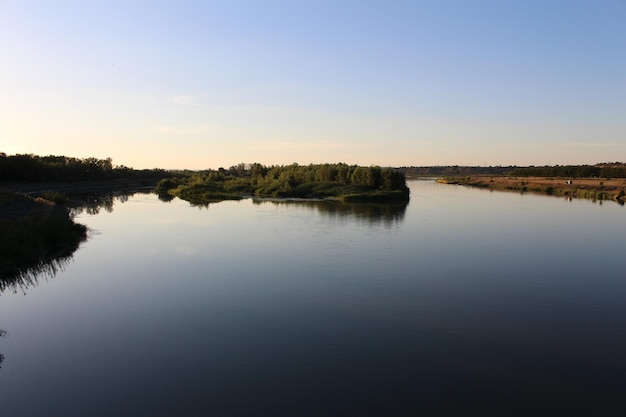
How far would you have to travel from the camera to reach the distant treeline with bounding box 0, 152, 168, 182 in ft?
193

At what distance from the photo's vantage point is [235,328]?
11.7 m

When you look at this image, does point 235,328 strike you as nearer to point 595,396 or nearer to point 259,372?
point 259,372

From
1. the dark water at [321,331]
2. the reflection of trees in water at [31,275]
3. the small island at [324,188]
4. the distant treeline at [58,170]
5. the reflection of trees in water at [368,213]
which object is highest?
the distant treeline at [58,170]

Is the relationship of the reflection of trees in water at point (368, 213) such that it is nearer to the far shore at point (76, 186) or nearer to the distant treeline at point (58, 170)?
the far shore at point (76, 186)

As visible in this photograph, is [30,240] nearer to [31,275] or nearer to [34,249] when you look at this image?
[34,249]

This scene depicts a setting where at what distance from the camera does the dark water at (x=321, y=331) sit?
8328mm

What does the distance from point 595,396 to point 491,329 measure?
331cm

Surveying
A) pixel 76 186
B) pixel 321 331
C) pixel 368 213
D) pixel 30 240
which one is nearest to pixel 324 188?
pixel 368 213

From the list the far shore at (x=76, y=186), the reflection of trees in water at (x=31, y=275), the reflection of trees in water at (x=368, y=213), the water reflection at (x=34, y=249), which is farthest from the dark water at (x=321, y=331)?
the far shore at (x=76, y=186)

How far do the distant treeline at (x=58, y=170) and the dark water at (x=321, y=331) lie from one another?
44.5 meters

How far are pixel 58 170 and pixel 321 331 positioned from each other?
7249cm

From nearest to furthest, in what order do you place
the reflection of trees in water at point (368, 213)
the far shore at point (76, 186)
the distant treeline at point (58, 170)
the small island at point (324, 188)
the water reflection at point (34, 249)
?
the water reflection at point (34, 249) < the reflection of trees in water at point (368, 213) < the far shore at point (76, 186) < the small island at point (324, 188) < the distant treeline at point (58, 170)

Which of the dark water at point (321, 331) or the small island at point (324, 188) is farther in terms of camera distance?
the small island at point (324, 188)

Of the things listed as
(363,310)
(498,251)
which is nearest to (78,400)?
(363,310)
